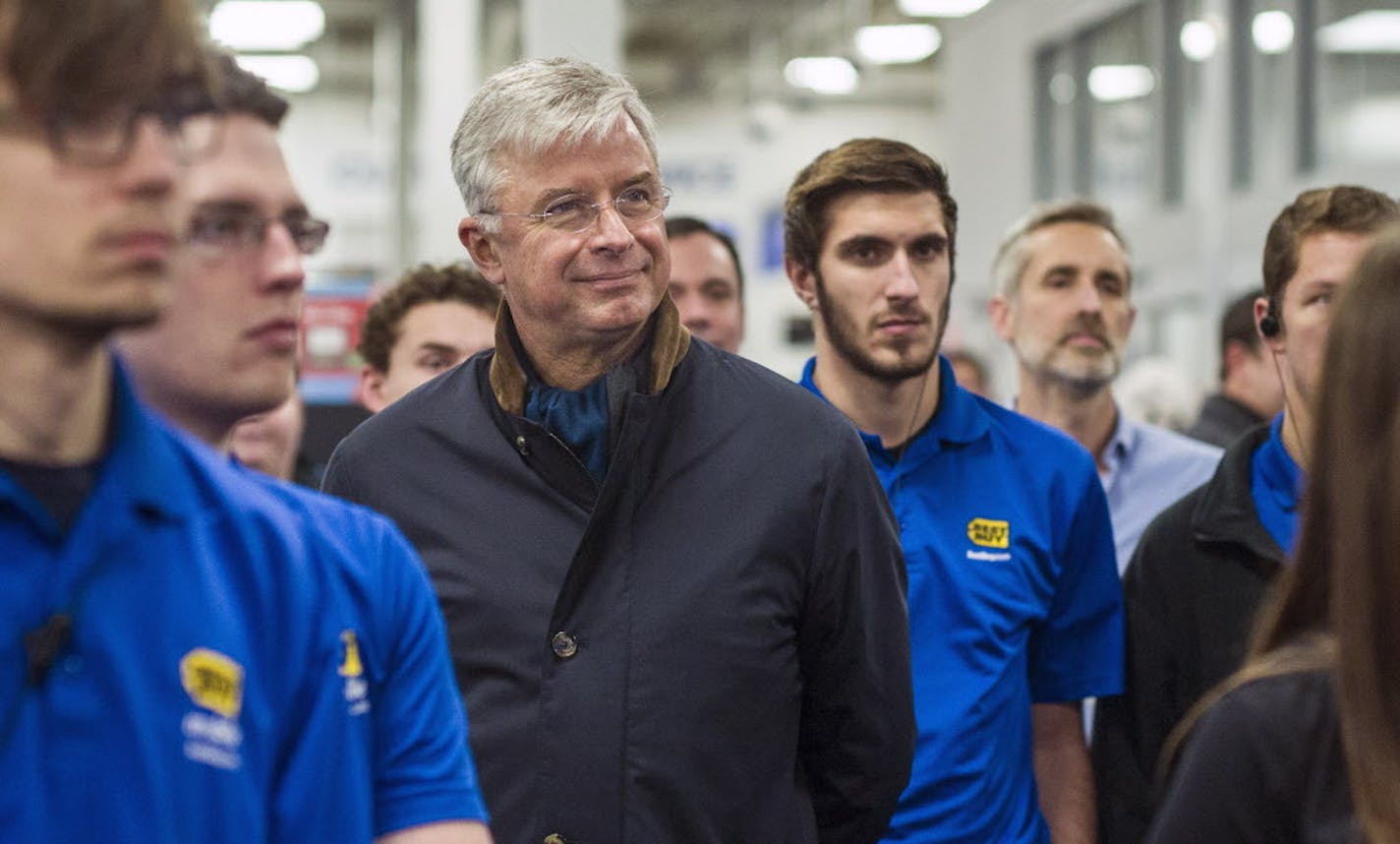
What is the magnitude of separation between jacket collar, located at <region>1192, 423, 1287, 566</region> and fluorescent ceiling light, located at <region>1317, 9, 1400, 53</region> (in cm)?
859

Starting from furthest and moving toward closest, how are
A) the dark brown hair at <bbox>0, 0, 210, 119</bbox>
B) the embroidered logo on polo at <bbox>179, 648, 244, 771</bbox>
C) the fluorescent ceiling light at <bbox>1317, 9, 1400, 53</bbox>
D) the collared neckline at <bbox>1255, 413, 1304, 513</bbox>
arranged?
the fluorescent ceiling light at <bbox>1317, 9, 1400, 53</bbox> → the collared neckline at <bbox>1255, 413, 1304, 513</bbox> → the embroidered logo on polo at <bbox>179, 648, 244, 771</bbox> → the dark brown hair at <bbox>0, 0, 210, 119</bbox>

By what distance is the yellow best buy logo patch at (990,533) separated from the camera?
3.32m

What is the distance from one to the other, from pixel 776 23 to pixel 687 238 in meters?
16.0

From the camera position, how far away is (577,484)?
2.58 metres

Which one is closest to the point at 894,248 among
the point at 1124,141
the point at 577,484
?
the point at 577,484

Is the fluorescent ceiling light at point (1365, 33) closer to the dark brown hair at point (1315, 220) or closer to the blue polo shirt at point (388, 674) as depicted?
the dark brown hair at point (1315, 220)

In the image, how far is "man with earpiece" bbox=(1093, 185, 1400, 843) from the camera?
3.22 m

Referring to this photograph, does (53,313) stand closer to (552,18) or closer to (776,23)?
(552,18)

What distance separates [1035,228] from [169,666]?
386cm

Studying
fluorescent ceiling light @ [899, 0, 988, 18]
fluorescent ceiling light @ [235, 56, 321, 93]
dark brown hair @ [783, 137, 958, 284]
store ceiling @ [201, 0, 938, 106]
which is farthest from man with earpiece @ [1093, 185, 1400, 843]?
fluorescent ceiling light @ [235, 56, 321, 93]

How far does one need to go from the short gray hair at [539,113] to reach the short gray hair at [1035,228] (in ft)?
7.54

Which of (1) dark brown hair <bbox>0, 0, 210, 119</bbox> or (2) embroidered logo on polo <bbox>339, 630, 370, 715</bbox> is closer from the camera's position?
(1) dark brown hair <bbox>0, 0, 210, 119</bbox>

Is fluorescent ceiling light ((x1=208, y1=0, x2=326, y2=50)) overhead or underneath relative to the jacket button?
overhead

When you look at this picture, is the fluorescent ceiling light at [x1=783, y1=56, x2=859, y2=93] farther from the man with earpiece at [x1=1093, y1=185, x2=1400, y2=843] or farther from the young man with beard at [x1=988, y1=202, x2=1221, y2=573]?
the man with earpiece at [x1=1093, y1=185, x2=1400, y2=843]
